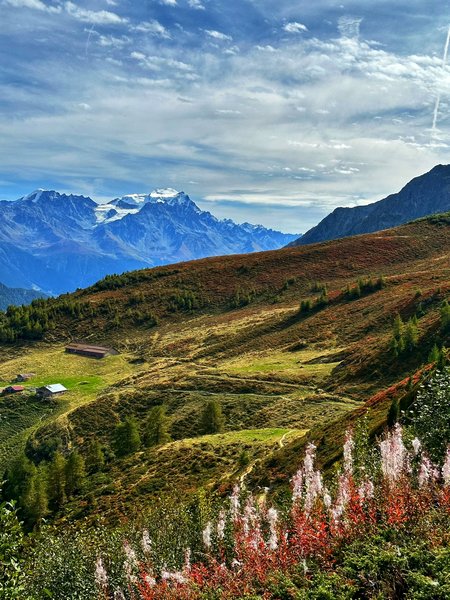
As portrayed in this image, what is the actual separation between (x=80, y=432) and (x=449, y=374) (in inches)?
2836

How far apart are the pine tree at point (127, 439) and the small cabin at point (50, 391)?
119 feet

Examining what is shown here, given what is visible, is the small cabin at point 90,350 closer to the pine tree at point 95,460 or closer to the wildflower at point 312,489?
the pine tree at point 95,460

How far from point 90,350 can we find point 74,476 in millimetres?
69374

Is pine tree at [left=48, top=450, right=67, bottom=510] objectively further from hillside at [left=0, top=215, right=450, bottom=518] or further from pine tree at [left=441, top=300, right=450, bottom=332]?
pine tree at [left=441, top=300, right=450, bottom=332]

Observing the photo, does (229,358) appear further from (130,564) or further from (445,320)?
(130,564)

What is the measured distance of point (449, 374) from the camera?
78.2ft

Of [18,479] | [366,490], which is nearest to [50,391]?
[18,479]

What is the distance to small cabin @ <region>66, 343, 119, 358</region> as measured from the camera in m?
126

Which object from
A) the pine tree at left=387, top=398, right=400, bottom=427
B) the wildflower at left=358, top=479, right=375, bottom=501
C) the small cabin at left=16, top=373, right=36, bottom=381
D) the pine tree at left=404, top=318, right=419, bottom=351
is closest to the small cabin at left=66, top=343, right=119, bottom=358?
the small cabin at left=16, top=373, right=36, bottom=381

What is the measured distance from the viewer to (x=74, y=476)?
62.3 meters

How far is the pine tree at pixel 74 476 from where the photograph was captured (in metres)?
62.1

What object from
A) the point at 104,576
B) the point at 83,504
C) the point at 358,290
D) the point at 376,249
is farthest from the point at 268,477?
the point at 376,249

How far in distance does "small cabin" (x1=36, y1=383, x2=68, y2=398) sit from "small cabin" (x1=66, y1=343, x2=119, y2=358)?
23634 millimetres

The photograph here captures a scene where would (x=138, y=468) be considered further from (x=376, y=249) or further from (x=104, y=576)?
(x=376, y=249)
